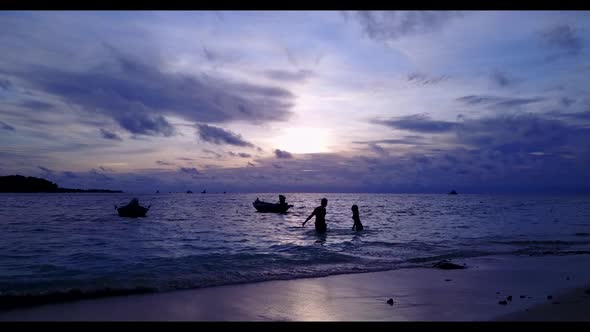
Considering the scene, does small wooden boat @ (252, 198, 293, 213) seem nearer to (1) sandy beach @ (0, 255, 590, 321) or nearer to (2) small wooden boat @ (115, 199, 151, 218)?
(2) small wooden boat @ (115, 199, 151, 218)

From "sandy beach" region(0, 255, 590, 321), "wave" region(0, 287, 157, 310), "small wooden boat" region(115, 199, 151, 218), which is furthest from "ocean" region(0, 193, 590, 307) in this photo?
"small wooden boat" region(115, 199, 151, 218)

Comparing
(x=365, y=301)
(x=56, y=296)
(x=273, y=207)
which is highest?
(x=273, y=207)

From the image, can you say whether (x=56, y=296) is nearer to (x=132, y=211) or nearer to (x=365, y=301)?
(x=365, y=301)

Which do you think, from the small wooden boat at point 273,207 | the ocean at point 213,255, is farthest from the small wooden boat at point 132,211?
the ocean at point 213,255

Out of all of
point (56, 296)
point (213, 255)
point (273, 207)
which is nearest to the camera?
point (56, 296)

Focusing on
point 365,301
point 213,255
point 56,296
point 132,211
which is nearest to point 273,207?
point 132,211

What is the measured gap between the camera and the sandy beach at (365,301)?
799cm

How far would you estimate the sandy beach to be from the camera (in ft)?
26.2

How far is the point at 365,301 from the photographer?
30.2ft

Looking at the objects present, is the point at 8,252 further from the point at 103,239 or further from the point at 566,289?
the point at 566,289

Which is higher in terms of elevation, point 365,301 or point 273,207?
point 273,207

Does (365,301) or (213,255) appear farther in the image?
(213,255)

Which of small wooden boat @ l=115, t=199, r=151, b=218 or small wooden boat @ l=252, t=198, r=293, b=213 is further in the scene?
small wooden boat @ l=252, t=198, r=293, b=213

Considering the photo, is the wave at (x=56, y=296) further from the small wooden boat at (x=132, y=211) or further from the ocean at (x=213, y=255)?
the small wooden boat at (x=132, y=211)
